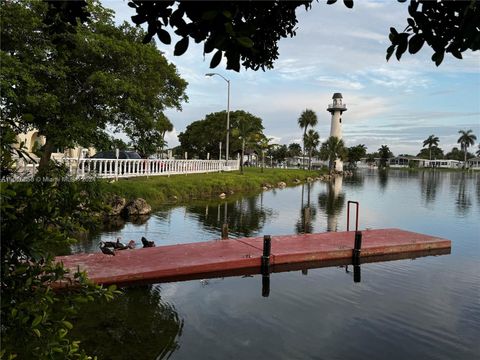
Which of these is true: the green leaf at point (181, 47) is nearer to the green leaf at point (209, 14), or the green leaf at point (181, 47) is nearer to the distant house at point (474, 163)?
the green leaf at point (209, 14)

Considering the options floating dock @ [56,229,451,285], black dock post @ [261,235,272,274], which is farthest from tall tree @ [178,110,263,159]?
black dock post @ [261,235,272,274]

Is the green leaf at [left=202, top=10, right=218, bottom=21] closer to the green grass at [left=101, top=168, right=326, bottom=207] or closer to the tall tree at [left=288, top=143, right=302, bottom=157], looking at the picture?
the green grass at [left=101, top=168, right=326, bottom=207]

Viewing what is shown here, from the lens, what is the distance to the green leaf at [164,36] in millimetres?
2488

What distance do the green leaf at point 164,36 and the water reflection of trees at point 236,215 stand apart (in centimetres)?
1475

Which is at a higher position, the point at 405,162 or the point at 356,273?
the point at 405,162

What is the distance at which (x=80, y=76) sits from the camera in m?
16.9

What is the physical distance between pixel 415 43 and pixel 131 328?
6612 millimetres

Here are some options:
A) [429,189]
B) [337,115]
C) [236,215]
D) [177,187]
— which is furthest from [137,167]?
[337,115]

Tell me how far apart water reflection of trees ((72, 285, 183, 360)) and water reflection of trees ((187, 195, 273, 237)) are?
864 cm

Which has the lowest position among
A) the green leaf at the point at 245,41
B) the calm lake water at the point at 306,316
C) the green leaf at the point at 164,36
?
the calm lake water at the point at 306,316

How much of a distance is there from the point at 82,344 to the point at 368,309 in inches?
225

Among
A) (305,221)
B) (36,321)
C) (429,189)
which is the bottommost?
(429,189)

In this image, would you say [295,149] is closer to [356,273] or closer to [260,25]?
[356,273]

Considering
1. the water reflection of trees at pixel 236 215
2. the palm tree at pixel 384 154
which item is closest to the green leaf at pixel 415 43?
the water reflection of trees at pixel 236 215
